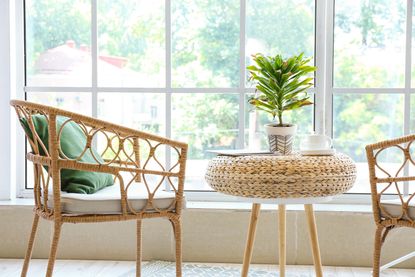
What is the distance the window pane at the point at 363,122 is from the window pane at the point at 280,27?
37cm

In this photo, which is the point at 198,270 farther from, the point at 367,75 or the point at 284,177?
the point at 367,75

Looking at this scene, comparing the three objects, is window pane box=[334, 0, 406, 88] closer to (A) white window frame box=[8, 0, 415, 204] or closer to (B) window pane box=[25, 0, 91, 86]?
(A) white window frame box=[8, 0, 415, 204]

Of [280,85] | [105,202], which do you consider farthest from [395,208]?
[105,202]

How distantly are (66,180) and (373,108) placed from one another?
1847 mm

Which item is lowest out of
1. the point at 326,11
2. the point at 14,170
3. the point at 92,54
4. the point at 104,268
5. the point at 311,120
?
the point at 104,268

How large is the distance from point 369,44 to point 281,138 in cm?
118

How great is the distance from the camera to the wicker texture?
252 centimetres

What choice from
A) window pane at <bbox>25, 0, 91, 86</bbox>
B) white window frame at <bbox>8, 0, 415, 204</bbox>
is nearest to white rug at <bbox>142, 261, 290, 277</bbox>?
white window frame at <bbox>8, 0, 415, 204</bbox>

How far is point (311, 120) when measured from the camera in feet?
12.5

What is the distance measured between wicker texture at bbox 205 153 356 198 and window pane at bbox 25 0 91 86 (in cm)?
156

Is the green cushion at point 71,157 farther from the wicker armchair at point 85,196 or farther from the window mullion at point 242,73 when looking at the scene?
the window mullion at point 242,73

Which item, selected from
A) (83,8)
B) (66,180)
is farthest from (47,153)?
(83,8)

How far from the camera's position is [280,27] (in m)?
3.81

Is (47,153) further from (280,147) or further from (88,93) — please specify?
(88,93)
